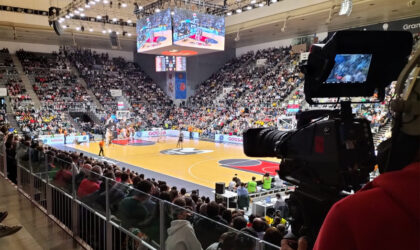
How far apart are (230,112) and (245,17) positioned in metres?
8.95

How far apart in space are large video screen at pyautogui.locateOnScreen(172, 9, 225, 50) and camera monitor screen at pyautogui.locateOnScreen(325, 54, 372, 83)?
1953cm

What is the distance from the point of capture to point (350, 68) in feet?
5.68

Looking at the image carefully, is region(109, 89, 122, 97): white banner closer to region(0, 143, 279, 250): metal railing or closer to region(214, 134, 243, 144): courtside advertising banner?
region(214, 134, 243, 144): courtside advertising banner

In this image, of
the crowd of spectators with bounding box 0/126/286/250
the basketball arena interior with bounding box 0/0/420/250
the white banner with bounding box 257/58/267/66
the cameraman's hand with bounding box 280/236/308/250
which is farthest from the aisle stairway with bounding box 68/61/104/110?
the cameraman's hand with bounding box 280/236/308/250

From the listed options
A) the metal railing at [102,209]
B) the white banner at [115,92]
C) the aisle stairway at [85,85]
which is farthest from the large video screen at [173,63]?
the metal railing at [102,209]

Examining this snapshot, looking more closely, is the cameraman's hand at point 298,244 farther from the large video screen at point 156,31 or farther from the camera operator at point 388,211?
the large video screen at point 156,31

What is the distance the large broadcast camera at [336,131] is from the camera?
5.13 feet

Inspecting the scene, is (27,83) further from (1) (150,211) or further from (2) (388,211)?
(2) (388,211)

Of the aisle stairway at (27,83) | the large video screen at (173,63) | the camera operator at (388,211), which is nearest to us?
the camera operator at (388,211)

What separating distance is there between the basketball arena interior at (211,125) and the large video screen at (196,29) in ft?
0.29

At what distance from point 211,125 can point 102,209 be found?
86.3ft

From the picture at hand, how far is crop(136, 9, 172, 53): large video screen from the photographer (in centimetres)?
2080

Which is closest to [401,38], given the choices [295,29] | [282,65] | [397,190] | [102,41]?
[397,190]

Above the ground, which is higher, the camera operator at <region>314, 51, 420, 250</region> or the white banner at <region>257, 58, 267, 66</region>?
the white banner at <region>257, 58, 267, 66</region>
